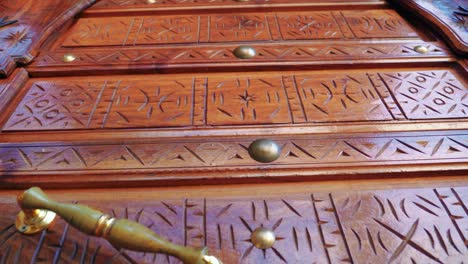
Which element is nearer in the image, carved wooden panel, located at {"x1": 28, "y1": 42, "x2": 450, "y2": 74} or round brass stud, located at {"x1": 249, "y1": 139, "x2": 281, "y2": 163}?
round brass stud, located at {"x1": 249, "y1": 139, "x2": 281, "y2": 163}

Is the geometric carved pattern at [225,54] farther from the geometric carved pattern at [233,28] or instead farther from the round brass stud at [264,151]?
the round brass stud at [264,151]

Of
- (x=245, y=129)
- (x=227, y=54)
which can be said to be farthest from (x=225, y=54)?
(x=245, y=129)

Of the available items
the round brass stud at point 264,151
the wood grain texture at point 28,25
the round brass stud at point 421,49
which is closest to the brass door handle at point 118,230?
the round brass stud at point 264,151

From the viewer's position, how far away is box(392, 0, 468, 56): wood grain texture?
0.78 m

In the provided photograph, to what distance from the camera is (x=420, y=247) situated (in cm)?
47

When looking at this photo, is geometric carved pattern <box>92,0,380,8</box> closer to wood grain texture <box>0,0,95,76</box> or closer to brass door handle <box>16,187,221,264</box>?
wood grain texture <box>0,0,95,76</box>

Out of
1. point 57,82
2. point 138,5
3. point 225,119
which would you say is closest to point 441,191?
point 225,119

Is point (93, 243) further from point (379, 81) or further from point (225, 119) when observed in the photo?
point (379, 81)

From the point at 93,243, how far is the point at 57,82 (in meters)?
0.41

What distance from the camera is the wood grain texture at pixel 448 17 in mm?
779

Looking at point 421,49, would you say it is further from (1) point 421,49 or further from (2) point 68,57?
(2) point 68,57

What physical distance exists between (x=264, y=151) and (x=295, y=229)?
5.5 inches

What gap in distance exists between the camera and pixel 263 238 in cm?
48

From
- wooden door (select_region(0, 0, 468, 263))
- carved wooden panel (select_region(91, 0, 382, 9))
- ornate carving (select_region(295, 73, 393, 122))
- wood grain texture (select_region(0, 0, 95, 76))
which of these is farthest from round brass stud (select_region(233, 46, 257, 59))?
wood grain texture (select_region(0, 0, 95, 76))
